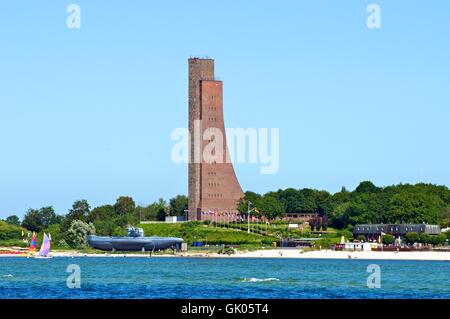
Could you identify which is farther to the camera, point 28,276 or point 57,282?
point 28,276

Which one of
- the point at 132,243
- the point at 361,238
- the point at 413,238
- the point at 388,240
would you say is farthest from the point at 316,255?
the point at 132,243

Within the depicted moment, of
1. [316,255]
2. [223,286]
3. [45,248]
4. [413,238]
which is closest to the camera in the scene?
[223,286]

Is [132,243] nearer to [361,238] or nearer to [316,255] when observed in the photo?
[361,238]

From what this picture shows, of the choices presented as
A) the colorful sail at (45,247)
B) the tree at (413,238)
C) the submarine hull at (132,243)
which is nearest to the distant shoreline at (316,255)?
the submarine hull at (132,243)

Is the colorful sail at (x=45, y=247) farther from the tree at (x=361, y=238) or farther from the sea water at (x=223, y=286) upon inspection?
the sea water at (x=223, y=286)

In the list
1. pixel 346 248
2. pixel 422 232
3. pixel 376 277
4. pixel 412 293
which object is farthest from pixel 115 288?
pixel 422 232

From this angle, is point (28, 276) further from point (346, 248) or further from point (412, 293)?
point (346, 248)

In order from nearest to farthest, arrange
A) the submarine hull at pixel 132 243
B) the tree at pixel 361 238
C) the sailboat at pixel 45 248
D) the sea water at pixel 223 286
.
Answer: the sea water at pixel 223 286 < the sailboat at pixel 45 248 < the tree at pixel 361 238 < the submarine hull at pixel 132 243

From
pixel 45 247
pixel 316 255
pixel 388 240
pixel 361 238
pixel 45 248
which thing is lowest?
pixel 316 255

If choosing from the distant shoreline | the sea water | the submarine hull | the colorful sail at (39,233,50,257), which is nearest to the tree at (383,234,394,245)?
the distant shoreline

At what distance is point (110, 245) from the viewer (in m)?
197

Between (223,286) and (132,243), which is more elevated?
(132,243)

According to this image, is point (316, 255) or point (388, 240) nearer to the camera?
point (316, 255)
